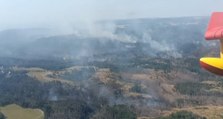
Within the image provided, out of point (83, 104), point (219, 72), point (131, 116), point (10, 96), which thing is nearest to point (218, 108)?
point (131, 116)

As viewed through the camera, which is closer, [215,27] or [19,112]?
[215,27]

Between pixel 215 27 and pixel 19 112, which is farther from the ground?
pixel 215 27

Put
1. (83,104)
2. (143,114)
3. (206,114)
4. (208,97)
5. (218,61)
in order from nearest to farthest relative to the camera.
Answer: (218,61), (206,114), (143,114), (83,104), (208,97)

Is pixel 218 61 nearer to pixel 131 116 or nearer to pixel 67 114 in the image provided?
pixel 131 116

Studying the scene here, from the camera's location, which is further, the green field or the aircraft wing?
the green field

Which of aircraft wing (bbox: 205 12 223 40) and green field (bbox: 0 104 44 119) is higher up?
aircraft wing (bbox: 205 12 223 40)
